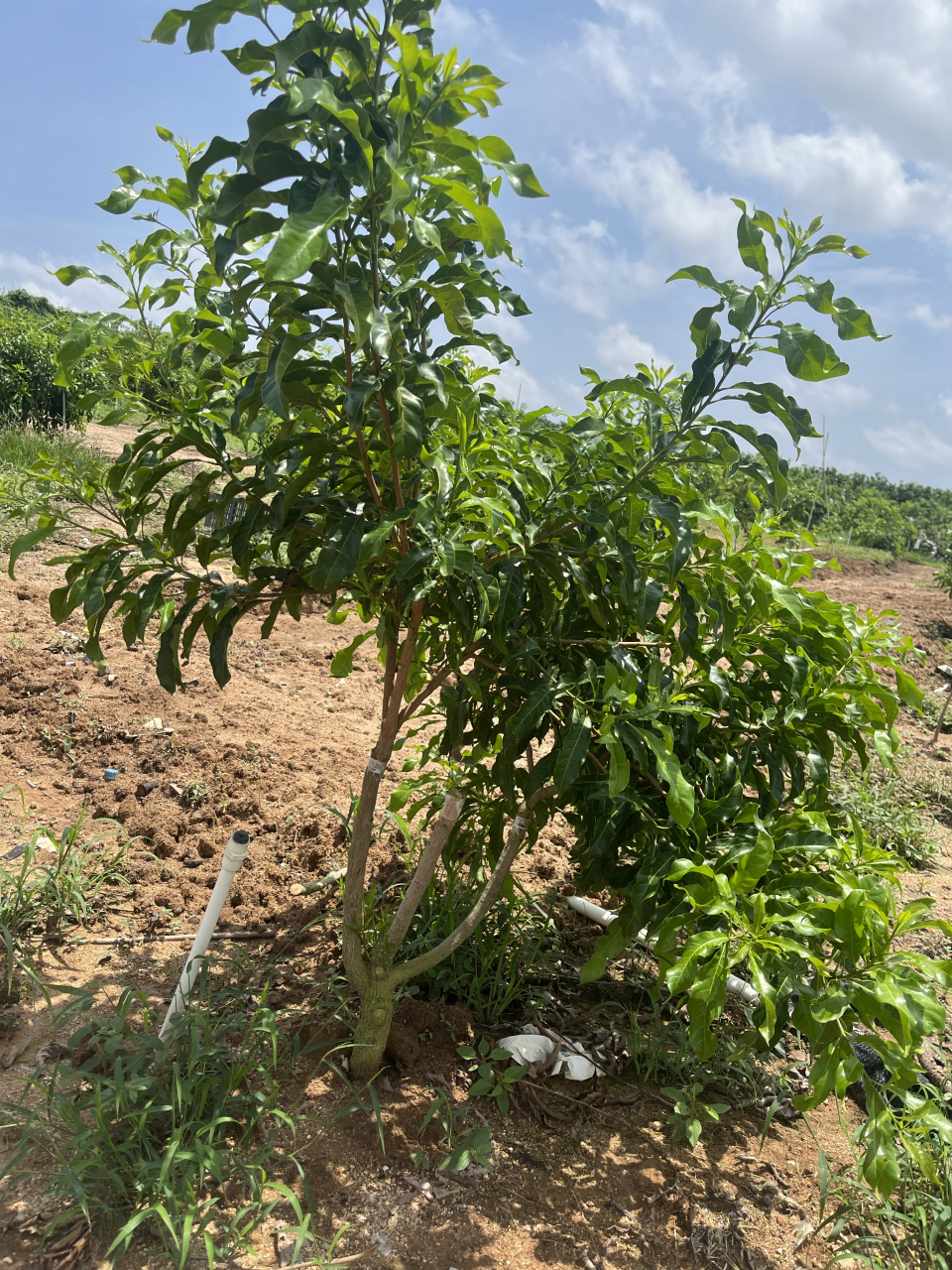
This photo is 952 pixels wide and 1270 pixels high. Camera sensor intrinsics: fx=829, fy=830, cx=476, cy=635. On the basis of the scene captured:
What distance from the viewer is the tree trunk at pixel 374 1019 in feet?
7.14

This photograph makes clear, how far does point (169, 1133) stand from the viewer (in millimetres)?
1902

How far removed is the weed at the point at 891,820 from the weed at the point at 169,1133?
118 inches

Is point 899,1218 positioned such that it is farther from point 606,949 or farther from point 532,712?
point 532,712

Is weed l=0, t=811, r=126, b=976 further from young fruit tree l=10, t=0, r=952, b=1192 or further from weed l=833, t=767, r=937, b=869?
weed l=833, t=767, r=937, b=869

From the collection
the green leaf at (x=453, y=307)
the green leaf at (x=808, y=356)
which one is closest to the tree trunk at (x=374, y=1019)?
the green leaf at (x=453, y=307)

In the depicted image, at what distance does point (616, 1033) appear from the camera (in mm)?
2596

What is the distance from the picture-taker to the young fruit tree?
4.19 ft

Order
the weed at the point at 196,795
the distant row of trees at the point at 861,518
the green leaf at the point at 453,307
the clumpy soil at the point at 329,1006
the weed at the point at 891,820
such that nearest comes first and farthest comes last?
the green leaf at the point at 453,307 → the clumpy soil at the point at 329,1006 → the weed at the point at 196,795 → the weed at the point at 891,820 → the distant row of trees at the point at 861,518

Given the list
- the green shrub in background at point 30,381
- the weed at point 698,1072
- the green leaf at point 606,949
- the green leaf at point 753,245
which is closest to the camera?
the green leaf at point 753,245

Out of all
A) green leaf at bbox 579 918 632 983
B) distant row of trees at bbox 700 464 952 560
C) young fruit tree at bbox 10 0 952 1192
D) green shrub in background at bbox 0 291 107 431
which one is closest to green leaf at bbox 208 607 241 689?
young fruit tree at bbox 10 0 952 1192

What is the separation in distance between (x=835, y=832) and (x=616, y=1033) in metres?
1.06

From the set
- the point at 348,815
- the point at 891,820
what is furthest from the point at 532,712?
the point at 891,820

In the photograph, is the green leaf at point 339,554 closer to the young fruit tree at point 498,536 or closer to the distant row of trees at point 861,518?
the young fruit tree at point 498,536

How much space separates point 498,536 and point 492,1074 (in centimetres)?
149
